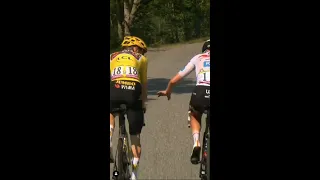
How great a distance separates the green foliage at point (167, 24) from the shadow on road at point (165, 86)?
14.9 meters

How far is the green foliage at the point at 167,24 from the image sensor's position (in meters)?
37.8

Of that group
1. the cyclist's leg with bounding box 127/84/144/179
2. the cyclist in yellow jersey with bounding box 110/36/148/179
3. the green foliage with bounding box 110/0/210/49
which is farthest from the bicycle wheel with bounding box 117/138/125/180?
the green foliage with bounding box 110/0/210/49

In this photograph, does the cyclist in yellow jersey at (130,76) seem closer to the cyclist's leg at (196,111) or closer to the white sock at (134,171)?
the white sock at (134,171)

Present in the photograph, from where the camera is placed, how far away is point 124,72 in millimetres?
6414

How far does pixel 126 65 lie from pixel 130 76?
0.14 m

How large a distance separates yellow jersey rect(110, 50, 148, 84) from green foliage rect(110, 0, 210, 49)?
29.3 meters

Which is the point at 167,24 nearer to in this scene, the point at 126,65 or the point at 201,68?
the point at 201,68

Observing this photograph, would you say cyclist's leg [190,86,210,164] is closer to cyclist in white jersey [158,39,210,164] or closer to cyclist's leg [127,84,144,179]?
cyclist in white jersey [158,39,210,164]
